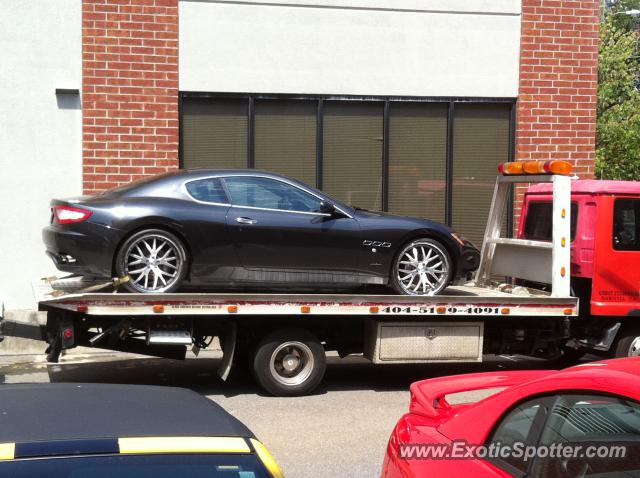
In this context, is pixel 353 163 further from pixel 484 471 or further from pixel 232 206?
pixel 484 471

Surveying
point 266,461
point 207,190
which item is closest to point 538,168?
point 207,190

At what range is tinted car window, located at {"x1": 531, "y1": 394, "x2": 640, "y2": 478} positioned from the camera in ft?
10.1

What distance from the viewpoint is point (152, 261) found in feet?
28.8

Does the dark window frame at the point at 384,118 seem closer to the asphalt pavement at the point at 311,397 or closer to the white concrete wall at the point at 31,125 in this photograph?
the white concrete wall at the point at 31,125

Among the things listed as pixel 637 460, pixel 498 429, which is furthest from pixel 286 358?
pixel 637 460

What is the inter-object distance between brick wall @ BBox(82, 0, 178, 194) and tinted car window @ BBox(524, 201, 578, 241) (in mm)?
5093

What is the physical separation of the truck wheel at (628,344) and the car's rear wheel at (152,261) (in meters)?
4.71

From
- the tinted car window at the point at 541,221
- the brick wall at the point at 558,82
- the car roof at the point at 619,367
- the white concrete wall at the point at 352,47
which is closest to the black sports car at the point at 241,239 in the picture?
the tinted car window at the point at 541,221

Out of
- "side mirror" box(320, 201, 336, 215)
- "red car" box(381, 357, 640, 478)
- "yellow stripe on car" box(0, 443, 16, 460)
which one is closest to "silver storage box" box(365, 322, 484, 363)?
"side mirror" box(320, 201, 336, 215)

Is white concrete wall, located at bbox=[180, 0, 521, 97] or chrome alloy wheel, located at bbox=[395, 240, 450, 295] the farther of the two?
white concrete wall, located at bbox=[180, 0, 521, 97]

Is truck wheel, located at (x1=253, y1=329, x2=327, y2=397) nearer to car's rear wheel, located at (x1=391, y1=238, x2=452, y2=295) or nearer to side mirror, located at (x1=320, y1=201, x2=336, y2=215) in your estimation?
car's rear wheel, located at (x1=391, y1=238, x2=452, y2=295)

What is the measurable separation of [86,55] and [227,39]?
1981mm

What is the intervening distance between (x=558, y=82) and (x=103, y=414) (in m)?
12.1

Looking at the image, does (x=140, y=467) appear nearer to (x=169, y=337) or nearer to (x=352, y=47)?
(x=169, y=337)
